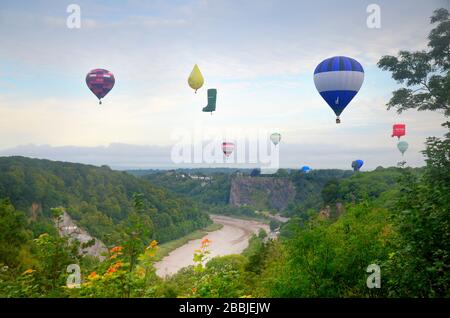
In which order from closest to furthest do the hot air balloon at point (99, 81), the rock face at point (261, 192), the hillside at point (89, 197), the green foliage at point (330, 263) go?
the green foliage at point (330, 263)
the hot air balloon at point (99, 81)
the hillside at point (89, 197)
the rock face at point (261, 192)

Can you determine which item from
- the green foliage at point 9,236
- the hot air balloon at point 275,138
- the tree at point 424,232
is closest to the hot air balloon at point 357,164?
the hot air balloon at point 275,138

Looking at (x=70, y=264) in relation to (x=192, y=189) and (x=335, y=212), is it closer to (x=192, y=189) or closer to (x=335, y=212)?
(x=335, y=212)

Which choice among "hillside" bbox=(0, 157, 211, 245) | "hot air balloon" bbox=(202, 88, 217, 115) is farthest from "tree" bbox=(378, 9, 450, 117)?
"hillside" bbox=(0, 157, 211, 245)

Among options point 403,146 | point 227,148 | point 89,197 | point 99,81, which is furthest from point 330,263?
point 89,197

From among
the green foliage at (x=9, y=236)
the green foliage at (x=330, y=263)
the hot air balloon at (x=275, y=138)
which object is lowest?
the green foliage at (x=9, y=236)

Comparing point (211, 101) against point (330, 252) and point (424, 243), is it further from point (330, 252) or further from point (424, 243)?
point (424, 243)

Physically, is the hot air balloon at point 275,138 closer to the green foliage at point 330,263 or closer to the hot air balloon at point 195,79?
the hot air balloon at point 195,79
